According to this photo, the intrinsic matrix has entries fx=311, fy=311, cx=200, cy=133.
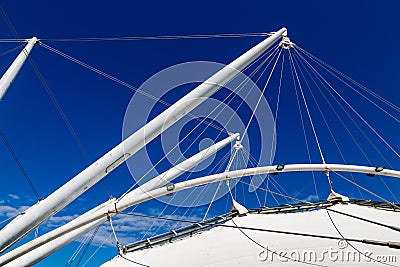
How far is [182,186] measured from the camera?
1509 cm

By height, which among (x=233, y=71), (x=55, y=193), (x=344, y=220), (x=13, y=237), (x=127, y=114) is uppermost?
(x=233, y=71)

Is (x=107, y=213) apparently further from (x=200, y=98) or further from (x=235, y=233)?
(x=235, y=233)

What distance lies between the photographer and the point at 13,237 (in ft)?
26.1

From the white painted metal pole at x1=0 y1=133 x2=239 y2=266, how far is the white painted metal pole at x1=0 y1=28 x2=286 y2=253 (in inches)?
59.3

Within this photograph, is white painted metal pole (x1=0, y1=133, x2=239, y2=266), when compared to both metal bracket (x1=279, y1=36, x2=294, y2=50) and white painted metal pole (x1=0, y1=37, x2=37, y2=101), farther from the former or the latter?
metal bracket (x1=279, y1=36, x2=294, y2=50)

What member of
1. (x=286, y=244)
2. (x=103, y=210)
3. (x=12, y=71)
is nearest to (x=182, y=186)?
(x=103, y=210)

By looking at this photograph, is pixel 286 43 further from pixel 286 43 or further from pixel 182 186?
pixel 182 186

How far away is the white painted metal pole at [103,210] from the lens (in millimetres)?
9852

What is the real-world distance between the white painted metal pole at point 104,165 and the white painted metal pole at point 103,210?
4.94 feet

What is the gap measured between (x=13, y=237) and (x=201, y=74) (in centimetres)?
713

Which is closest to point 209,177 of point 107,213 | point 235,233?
point 235,233

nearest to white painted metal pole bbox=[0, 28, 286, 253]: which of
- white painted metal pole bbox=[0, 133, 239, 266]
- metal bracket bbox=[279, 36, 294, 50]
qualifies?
white painted metal pole bbox=[0, 133, 239, 266]

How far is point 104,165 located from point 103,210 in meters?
2.73

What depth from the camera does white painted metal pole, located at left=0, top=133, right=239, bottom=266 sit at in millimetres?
9852
